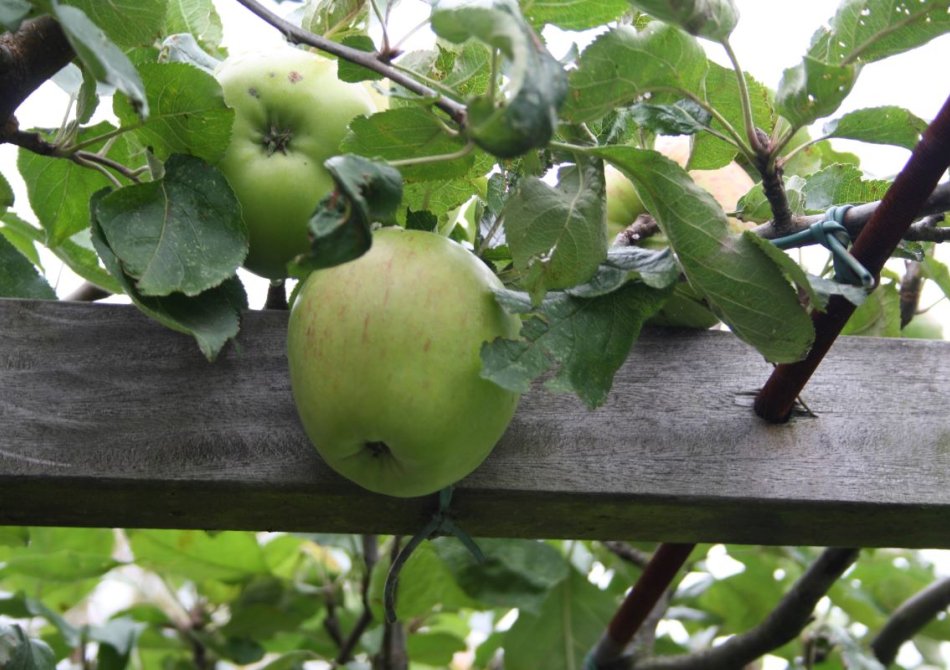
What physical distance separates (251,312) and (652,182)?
341 mm

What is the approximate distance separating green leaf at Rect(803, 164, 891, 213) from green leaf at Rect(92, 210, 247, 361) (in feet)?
1.65

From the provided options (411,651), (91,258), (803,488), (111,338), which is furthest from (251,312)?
(411,651)

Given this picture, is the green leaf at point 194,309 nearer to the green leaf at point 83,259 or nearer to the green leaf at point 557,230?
the green leaf at point 557,230

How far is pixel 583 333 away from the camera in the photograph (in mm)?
759

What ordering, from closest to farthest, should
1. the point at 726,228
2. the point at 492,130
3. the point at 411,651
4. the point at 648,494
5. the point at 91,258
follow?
the point at 492,130 < the point at 726,228 < the point at 648,494 < the point at 91,258 < the point at 411,651

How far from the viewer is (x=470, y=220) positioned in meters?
1.21

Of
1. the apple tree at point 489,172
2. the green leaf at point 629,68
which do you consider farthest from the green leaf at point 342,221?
the green leaf at point 629,68

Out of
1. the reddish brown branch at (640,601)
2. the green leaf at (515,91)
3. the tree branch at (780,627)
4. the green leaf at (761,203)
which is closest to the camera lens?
the green leaf at (515,91)

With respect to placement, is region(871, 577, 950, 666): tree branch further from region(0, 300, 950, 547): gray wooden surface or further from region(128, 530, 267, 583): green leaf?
region(128, 530, 267, 583): green leaf

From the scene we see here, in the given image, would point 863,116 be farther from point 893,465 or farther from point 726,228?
point 893,465

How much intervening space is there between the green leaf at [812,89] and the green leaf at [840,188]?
18 cm

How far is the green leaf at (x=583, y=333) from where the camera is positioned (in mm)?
736

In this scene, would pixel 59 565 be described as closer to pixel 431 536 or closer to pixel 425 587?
pixel 425 587

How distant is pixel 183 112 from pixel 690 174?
49 cm
